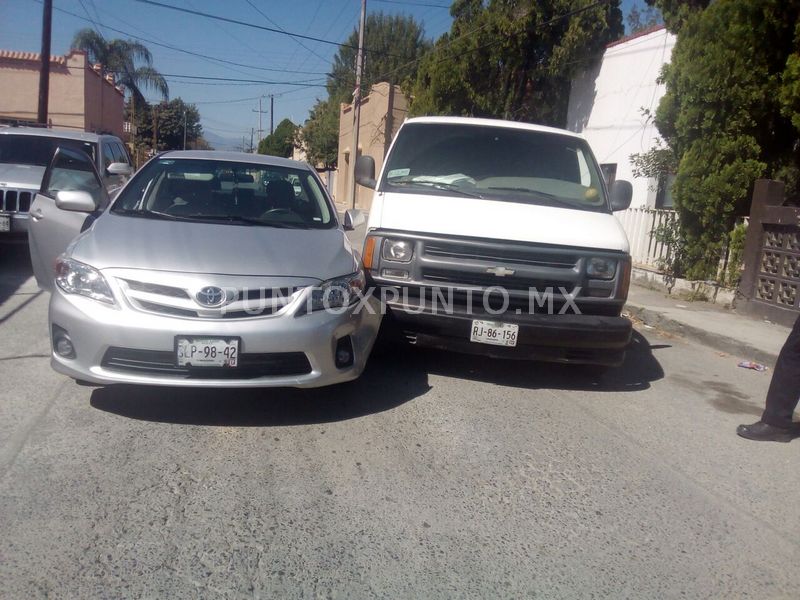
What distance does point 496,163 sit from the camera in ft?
21.6

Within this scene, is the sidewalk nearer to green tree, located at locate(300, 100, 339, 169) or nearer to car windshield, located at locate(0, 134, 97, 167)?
car windshield, located at locate(0, 134, 97, 167)

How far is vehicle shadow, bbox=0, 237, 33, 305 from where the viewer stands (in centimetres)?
813

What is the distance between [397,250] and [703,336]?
4445 millimetres

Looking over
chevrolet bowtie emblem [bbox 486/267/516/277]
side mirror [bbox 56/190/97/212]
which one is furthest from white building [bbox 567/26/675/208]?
side mirror [bbox 56/190/97/212]

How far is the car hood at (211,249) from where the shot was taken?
14.0 ft

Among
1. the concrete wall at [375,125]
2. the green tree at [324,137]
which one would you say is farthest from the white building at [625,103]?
the green tree at [324,137]

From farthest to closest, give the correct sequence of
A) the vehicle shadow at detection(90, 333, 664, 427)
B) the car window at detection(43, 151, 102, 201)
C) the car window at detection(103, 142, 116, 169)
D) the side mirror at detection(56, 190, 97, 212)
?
the car window at detection(103, 142, 116, 169) < the car window at detection(43, 151, 102, 201) < the side mirror at detection(56, 190, 97, 212) < the vehicle shadow at detection(90, 333, 664, 427)

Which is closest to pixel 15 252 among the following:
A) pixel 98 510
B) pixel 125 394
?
pixel 125 394

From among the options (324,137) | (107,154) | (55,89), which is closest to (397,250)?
(107,154)

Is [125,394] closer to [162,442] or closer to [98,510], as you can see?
[162,442]

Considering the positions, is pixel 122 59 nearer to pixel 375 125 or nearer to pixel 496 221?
pixel 375 125

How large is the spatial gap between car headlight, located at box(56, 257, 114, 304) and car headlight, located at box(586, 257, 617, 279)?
10.7 ft

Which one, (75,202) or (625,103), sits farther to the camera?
(625,103)

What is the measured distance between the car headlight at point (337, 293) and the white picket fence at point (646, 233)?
307 inches
